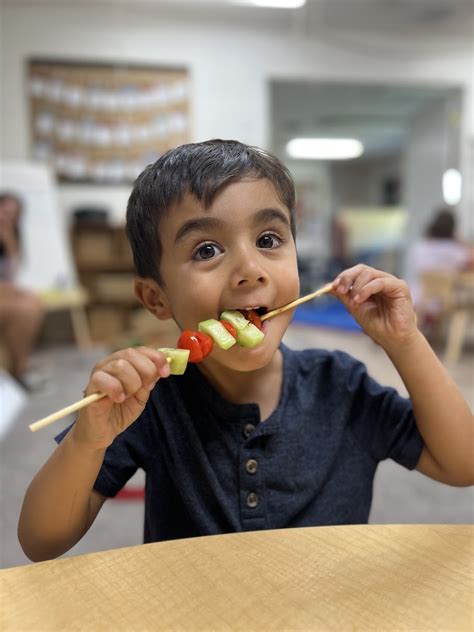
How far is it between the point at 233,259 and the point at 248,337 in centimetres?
9

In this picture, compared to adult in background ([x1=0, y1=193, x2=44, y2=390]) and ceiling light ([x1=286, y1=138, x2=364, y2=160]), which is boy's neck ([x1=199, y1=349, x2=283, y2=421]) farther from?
ceiling light ([x1=286, y1=138, x2=364, y2=160])

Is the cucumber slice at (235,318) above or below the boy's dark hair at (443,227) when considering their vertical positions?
below

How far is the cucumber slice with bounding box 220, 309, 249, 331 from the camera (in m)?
0.67

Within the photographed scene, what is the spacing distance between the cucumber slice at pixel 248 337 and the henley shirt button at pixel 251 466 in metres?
0.20

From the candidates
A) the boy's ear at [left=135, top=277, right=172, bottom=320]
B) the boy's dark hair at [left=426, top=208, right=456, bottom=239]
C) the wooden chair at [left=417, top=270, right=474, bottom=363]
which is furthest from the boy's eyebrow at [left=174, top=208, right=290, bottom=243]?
the boy's dark hair at [left=426, top=208, right=456, bottom=239]

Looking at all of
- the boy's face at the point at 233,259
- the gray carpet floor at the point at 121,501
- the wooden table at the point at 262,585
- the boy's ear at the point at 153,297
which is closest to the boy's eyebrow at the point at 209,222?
the boy's face at the point at 233,259

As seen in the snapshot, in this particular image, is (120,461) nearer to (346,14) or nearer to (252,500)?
(252,500)

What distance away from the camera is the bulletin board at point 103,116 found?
502 centimetres

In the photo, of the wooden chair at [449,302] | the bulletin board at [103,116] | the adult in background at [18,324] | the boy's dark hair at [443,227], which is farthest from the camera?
the bulletin board at [103,116]

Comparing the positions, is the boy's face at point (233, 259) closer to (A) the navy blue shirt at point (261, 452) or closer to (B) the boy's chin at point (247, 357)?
(B) the boy's chin at point (247, 357)

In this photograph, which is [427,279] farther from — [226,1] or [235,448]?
[235,448]

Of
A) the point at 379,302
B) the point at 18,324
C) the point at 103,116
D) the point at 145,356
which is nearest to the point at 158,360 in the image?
the point at 145,356

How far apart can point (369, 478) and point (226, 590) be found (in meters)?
0.44

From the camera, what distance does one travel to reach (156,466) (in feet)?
2.68
